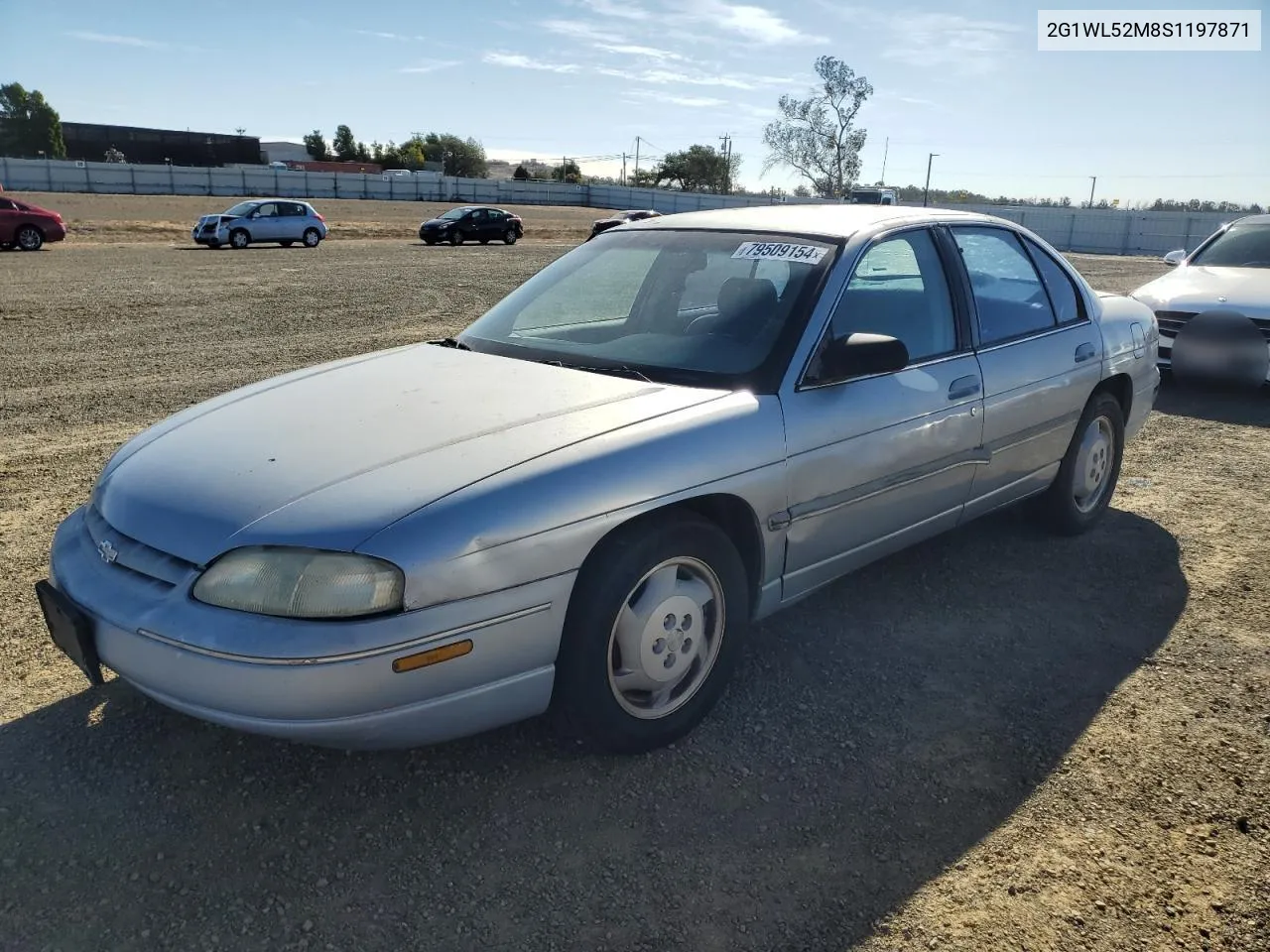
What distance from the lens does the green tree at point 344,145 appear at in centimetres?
10931

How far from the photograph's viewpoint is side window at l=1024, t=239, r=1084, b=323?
4.52 metres

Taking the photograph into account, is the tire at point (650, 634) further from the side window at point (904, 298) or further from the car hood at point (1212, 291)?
the car hood at point (1212, 291)

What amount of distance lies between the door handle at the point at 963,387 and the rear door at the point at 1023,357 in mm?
75

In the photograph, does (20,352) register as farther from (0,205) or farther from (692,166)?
(692,166)

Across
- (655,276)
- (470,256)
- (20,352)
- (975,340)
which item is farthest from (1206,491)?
(470,256)

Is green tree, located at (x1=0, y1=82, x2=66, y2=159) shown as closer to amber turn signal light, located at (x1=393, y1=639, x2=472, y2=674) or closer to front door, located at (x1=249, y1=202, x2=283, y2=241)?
front door, located at (x1=249, y1=202, x2=283, y2=241)

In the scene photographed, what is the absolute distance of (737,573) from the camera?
2986 millimetres

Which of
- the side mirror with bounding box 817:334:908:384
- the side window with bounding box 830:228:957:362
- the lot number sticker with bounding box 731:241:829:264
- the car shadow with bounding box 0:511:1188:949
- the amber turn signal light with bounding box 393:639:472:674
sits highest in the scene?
the lot number sticker with bounding box 731:241:829:264

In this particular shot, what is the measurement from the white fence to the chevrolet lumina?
1214 inches

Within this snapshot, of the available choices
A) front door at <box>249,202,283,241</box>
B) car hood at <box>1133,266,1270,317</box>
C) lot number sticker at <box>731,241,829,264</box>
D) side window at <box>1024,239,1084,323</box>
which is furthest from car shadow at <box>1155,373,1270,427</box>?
front door at <box>249,202,283,241</box>

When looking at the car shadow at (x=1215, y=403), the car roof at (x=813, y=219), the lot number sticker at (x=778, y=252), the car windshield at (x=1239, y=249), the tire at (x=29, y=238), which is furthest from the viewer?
the tire at (x=29, y=238)

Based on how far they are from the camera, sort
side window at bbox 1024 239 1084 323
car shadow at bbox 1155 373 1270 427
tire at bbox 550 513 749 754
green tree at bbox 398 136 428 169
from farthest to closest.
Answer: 1. green tree at bbox 398 136 428 169
2. car shadow at bbox 1155 373 1270 427
3. side window at bbox 1024 239 1084 323
4. tire at bbox 550 513 749 754

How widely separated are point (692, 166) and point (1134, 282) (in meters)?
74.9

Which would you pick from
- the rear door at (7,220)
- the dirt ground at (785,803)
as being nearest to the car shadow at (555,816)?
the dirt ground at (785,803)
